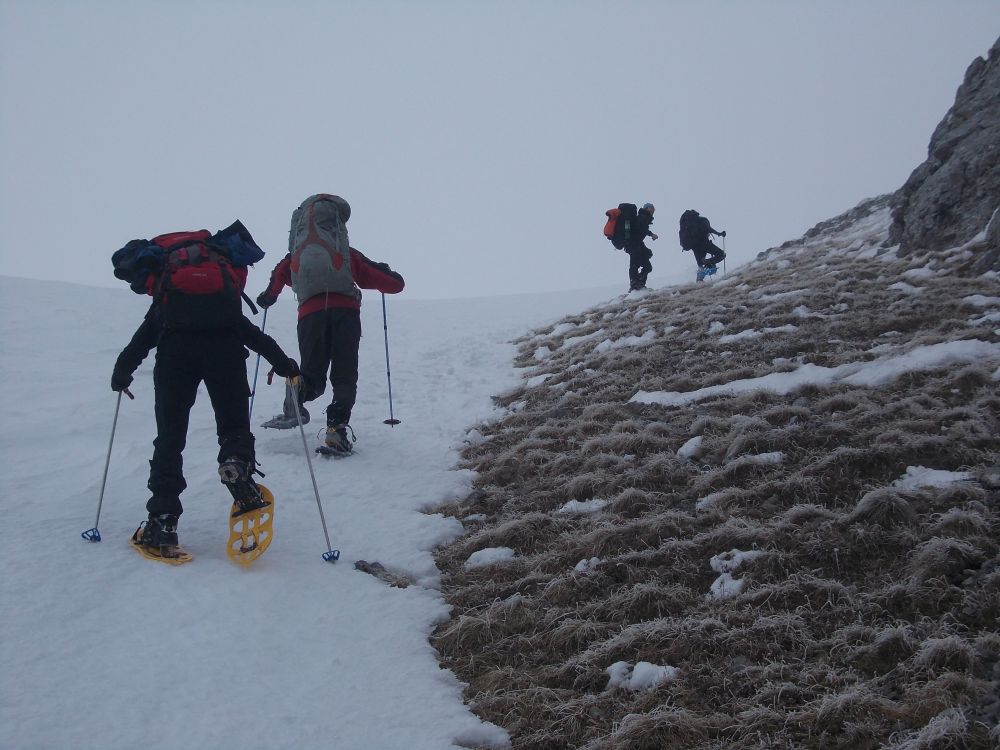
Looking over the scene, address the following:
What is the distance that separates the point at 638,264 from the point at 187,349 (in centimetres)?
A: 1552

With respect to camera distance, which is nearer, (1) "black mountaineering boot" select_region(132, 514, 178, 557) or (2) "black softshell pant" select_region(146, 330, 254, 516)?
(1) "black mountaineering boot" select_region(132, 514, 178, 557)

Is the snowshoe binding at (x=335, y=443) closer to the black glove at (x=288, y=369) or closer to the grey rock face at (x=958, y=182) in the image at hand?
the black glove at (x=288, y=369)

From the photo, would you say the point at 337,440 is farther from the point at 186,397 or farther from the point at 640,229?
the point at 640,229

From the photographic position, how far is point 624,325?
45.1 ft

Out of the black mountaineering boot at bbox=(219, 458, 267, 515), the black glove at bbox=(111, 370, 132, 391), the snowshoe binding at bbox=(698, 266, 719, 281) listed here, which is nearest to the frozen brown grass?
the black mountaineering boot at bbox=(219, 458, 267, 515)

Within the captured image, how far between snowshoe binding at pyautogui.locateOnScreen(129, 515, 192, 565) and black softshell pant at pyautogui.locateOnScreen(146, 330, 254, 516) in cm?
9

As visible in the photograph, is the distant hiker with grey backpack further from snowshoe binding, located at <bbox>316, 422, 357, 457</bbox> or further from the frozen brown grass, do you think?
snowshoe binding, located at <bbox>316, 422, 357, 457</bbox>

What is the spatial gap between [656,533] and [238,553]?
3254mm

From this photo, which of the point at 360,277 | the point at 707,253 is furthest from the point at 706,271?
the point at 360,277

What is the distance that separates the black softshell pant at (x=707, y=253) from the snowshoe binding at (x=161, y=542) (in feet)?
57.9

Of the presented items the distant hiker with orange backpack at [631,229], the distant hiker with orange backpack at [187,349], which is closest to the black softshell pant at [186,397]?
the distant hiker with orange backpack at [187,349]

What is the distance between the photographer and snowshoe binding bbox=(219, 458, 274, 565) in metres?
5.39

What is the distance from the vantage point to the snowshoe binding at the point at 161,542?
5215 millimetres

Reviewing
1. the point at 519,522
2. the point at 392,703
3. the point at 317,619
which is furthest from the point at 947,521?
the point at 317,619
